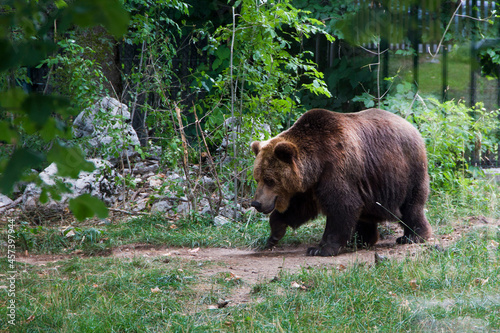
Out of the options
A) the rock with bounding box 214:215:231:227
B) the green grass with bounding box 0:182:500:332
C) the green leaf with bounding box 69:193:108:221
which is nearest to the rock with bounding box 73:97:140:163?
the rock with bounding box 214:215:231:227

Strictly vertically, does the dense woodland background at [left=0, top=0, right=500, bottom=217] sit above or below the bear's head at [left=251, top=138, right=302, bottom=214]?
above

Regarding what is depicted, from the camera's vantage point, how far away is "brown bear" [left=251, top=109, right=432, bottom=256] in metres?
5.41

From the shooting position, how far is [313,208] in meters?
5.79

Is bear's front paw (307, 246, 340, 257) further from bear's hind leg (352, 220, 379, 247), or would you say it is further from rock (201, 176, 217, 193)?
rock (201, 176, 217, 193)

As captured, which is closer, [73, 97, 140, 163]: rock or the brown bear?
the brown bear

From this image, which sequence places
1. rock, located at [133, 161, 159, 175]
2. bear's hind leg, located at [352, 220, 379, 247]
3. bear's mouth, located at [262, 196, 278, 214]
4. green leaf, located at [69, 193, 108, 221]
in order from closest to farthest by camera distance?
green leaf, located at [69, 193, 108, 221] → bear's mouth, located at [262, 196, 278, 214] → bear's hind leg, located at [352, 220, 379, 247] → rock, located at [133, 161, 159, 175]

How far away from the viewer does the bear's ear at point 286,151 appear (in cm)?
534

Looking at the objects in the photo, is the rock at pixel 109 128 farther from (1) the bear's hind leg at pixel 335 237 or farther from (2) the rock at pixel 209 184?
(1) the bear's hind leg at pixel 335 237

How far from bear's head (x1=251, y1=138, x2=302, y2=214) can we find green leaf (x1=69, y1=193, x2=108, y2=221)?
4224 mm

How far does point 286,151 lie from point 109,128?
2.67m

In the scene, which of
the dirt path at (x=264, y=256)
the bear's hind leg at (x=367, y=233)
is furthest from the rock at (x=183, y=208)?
the bear's hind leg at (x=367, y=233)

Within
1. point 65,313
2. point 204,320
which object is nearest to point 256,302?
point 204,320

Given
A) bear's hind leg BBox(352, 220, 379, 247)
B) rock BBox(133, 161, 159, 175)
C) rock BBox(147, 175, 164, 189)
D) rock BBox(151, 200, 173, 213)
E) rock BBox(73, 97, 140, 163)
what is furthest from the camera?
rock BBox(133, 161, 159, 175)

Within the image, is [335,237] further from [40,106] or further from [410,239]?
[40,106]
